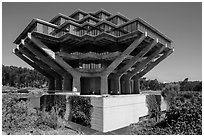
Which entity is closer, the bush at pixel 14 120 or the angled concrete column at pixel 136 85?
the bush at pixel 14 120

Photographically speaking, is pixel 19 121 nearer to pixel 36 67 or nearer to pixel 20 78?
pixel 36 67

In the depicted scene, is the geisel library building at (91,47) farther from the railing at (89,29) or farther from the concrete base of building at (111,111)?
the concrete base of building at (111,111)

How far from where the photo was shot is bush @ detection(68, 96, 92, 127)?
2136 centimetres

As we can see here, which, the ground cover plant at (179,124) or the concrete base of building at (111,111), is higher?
the ground cover plant at (179,124)

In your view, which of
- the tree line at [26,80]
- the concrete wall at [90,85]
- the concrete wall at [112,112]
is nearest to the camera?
the concrete wall at [112,112]

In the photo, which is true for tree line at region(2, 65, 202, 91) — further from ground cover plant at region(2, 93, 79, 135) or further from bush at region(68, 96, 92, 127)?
ground cover plant at region(2, 93, 79, 135)

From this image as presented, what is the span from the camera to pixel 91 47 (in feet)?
116

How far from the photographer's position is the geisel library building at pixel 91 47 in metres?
30.9

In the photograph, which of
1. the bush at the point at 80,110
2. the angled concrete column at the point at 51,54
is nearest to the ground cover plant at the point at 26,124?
the bush at the point at 80,110

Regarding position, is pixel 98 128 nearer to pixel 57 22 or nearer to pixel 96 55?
pixel 96 55

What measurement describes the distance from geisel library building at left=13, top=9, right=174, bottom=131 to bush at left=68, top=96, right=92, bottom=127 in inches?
394

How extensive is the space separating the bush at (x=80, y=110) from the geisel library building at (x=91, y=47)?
32.8ft

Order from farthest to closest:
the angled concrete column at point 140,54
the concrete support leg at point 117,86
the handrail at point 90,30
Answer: the concrete support leg at point 117,86
the angled concrete column at point 140,54
the handrail at point 90,30

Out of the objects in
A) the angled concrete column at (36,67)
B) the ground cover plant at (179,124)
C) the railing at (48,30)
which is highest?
the railing at (48,30)
